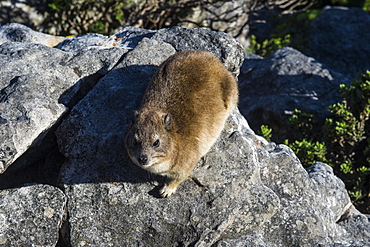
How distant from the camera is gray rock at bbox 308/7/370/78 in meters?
11.1

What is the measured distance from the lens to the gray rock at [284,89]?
8.68 meters

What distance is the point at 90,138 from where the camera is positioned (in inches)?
201

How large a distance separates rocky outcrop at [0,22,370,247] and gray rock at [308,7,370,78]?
5.98 metres

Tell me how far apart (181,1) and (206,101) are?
573 centimetres

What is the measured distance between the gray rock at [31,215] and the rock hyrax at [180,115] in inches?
40.6

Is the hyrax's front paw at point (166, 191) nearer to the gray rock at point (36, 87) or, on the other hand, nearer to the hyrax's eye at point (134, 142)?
the hyrax's eye at point (134, 142)

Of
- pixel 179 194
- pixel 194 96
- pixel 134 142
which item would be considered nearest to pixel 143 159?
pixel 134 142

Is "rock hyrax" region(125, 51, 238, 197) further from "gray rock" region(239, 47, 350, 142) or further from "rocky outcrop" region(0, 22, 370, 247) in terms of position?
"gray rock" region(239, 47, 350, 142)

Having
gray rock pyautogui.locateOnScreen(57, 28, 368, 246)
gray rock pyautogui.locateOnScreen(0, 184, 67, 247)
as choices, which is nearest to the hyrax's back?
gray rock pyautogui.locateOnScreen(57, 28, 368, 246)

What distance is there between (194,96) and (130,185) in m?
1.29

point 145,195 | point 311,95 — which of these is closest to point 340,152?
point 311,95

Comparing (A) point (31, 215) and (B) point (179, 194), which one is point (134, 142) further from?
(A) point (31, 215)

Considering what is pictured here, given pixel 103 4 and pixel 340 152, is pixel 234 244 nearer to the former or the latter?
pixel 340 152

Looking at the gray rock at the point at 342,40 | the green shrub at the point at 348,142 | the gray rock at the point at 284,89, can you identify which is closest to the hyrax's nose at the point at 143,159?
the green shrub at the point at 348,142
